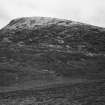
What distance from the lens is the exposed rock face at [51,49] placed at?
2886cm

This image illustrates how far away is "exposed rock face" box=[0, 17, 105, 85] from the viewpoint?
28859 mm

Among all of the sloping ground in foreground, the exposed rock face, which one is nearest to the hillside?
the exposed rock face

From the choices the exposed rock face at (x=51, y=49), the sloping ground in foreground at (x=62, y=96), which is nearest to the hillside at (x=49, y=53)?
the exposed rock face at (x=51, y=49)

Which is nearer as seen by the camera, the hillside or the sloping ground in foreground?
the sloping ground in foreground

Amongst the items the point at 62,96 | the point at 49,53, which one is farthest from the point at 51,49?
the point at 62,96

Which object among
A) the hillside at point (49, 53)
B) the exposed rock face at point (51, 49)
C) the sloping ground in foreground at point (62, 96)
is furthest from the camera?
the exposed rock face at point (51, 49)

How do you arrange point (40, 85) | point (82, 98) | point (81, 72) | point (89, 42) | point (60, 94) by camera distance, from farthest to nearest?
1. point (89, 42)
2. point (81, 72)
3. point (40, 85)
4. point (60, 94)
5. point (82, 98)

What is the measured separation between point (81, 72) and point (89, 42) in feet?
22.2

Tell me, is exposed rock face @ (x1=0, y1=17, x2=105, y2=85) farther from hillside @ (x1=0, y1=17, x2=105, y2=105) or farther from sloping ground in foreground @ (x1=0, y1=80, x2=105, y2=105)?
sloping ground in foreground @ (x1=0, y1=80, x2=105, y2=105)

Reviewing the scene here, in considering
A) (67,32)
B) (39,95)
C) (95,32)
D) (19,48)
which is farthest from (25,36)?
(39,95)

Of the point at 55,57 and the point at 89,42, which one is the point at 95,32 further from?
the point at 55,57

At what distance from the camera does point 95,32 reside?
35031 millimetres

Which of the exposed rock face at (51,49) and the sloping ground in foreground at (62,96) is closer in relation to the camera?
the sloping ground in foreground at (62,96)

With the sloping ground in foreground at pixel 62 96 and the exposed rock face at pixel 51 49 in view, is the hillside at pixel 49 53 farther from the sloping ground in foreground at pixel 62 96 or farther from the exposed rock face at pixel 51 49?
the sloping ground in foreground at pixel 62 96
